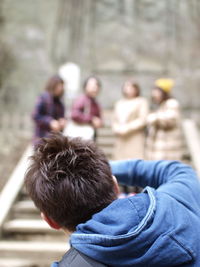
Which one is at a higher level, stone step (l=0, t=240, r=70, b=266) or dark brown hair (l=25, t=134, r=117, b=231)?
dark brown hair (l=25, t=134, r=117, b=231)

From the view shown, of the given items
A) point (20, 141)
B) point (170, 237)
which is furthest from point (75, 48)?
point (170, 237)

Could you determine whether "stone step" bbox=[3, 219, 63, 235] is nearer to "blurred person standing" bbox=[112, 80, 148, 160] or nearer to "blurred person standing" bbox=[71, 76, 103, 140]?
"blurred person standing" bbox=[71, 76, 103, 140]

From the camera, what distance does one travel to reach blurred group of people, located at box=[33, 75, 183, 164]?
3.87 meters

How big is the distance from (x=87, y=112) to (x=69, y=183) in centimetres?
326

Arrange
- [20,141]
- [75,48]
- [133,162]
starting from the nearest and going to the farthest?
[133,162] → [20,141] → [75,48]

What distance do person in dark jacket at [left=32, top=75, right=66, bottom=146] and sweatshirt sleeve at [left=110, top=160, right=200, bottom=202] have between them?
2.57 m

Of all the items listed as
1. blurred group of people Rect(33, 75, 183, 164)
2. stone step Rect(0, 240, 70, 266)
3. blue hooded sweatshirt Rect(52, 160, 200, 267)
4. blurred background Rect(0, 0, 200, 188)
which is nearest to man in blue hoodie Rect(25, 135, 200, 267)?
blue hooded sweatshirt Rect(52, 160, 200, 267)

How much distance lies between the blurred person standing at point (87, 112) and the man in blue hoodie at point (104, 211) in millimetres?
2993

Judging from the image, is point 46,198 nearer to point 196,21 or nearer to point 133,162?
point 133,162

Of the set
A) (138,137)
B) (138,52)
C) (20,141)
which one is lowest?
(20,141)

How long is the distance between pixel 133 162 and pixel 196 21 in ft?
24.9

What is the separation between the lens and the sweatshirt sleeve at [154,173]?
1107mm

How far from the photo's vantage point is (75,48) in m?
8.05

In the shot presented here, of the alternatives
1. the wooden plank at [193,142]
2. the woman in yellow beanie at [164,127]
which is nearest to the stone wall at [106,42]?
the wooden plank at [193,142]
